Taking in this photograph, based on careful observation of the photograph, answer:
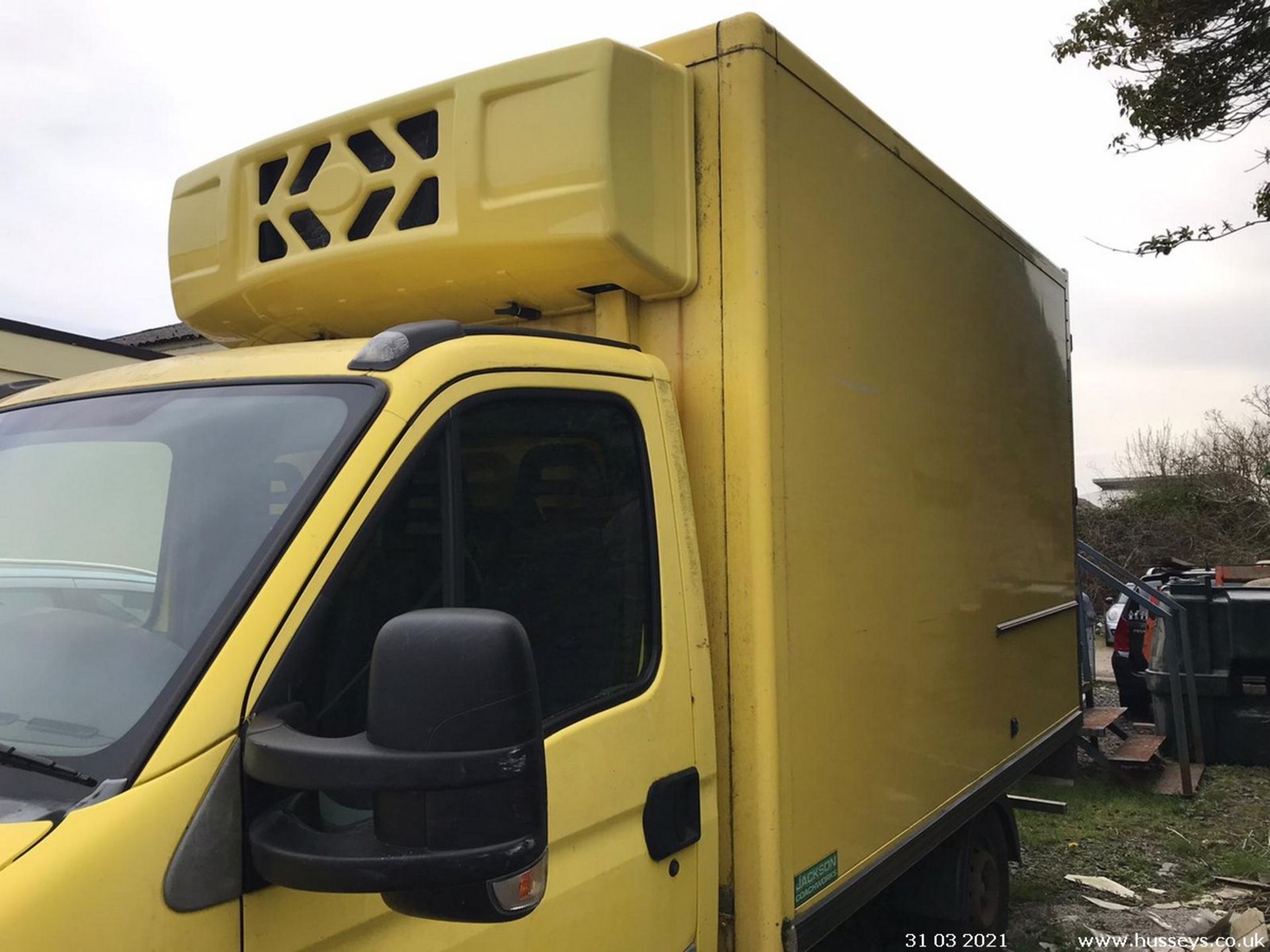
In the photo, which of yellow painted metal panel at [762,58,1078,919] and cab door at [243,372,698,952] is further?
yellow painted metal panel at [762,58,1078,919]

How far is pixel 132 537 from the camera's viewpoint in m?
1.88

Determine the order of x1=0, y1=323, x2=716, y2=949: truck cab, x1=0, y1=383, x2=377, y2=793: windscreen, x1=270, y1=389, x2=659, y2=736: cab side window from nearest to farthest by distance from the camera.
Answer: x1=0, y1=323, x2=716, y2=949: truck cab
x1=0, y1=383, x2=377, y2=793: windscreen
x1=270, y1=389, x2=659, y2=736: cab side window

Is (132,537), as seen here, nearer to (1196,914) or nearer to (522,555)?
(522,555)

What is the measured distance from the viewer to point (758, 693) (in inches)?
98.8

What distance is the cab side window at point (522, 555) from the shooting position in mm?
1654

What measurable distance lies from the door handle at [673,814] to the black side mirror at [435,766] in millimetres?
875

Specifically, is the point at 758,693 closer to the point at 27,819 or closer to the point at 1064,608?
the point at 27,819

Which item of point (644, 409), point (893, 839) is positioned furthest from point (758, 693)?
point (893, 839)

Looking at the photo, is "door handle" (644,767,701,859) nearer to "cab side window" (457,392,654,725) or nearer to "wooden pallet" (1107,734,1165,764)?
"cab side window" (457,392,654,725)

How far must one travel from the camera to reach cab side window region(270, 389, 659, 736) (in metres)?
1.65

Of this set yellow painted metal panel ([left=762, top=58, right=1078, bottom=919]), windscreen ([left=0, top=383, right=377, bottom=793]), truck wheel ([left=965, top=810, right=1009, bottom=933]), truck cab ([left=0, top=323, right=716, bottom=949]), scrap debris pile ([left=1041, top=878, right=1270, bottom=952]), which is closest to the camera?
truck cab ([left=0, top=323, right=716, bottom=949])

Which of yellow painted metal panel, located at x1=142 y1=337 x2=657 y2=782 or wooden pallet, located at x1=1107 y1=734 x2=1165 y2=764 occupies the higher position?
yellow painted metal panel, located at x1=142 y1=337 x2=657 y2=782

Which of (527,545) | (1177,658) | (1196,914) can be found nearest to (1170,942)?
(1196,914)

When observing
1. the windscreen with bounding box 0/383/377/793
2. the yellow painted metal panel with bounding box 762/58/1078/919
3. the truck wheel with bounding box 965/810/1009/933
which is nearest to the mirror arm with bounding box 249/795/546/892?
the windscreen with bounding box 0/383/377/793
